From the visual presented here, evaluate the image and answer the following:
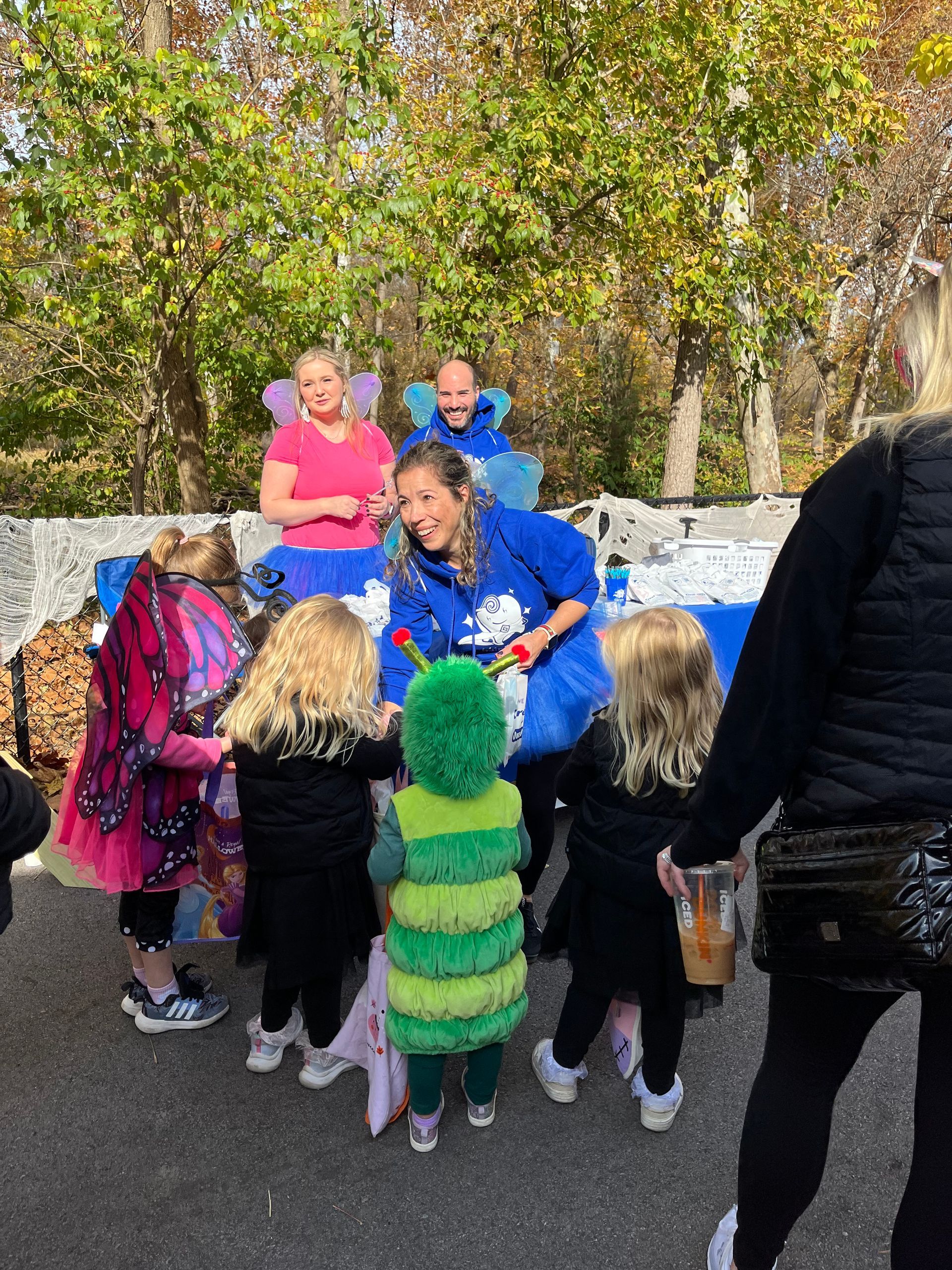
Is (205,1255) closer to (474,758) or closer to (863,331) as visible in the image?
(474,758)

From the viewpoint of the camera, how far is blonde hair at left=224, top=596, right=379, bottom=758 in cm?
250

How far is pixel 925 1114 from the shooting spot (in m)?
1.44

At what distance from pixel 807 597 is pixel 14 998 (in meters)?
3.02

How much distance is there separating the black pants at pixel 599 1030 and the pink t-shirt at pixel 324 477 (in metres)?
2.43

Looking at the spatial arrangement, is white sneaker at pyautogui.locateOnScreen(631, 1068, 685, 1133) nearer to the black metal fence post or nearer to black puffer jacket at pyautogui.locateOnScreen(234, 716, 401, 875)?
black puffer jacket at pyautogui.locateOnScreen(234, 716, 401, 875)

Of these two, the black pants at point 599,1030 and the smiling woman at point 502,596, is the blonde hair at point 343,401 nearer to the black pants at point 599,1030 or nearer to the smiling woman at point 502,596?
the smiling woman at point 502,596

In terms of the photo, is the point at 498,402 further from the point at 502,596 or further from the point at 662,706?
the point at 662,706

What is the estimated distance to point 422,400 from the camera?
15.8 ft

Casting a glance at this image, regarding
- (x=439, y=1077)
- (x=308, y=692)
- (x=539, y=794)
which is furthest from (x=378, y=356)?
(x=439, y=1077)

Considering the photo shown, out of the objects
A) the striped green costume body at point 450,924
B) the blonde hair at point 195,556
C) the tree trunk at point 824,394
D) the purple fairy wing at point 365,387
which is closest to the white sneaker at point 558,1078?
the striped green costume body at point 450,924

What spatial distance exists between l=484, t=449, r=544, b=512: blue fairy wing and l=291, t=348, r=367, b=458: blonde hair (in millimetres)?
1040

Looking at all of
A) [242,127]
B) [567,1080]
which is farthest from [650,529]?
[567,1080]

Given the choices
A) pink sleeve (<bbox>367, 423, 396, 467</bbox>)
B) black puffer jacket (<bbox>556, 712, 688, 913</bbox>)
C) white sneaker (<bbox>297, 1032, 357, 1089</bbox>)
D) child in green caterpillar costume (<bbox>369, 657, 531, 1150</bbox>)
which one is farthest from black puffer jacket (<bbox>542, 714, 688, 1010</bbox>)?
pink sleeve (<bbox>367, 423, 396, 467</bbox>)

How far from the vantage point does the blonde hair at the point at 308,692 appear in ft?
8.21
